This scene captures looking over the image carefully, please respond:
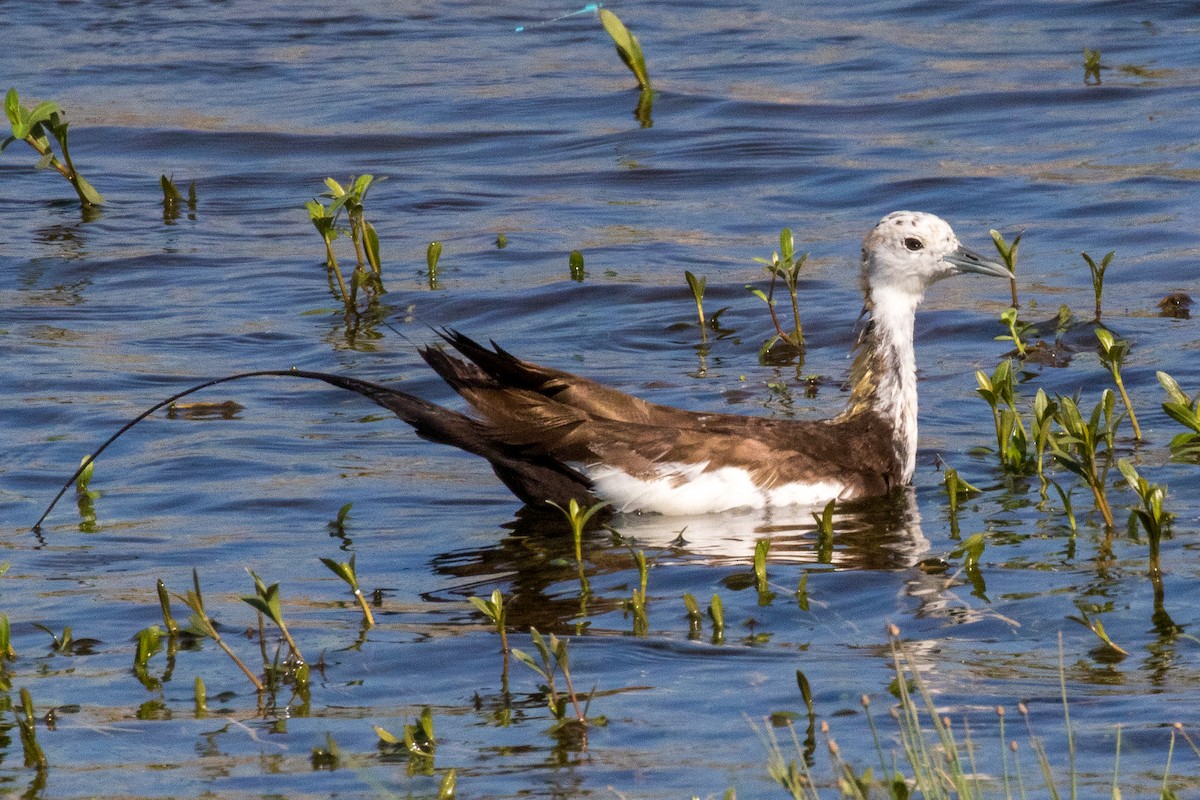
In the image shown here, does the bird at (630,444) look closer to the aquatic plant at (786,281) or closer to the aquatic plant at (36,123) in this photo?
the aquatic plant at (786,281)

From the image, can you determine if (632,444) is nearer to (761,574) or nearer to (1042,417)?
(761,574)

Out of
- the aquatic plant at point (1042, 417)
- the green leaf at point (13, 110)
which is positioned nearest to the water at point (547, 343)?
the aquatic plant at point (1042, 417)

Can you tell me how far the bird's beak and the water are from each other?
2.22 ft

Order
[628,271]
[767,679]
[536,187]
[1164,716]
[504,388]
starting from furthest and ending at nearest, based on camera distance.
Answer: [536,187]
[628,271]
[504,388]
[767,679]
[1164,716]

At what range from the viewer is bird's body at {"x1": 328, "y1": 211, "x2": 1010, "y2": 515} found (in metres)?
6.93

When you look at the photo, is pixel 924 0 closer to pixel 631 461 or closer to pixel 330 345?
pixel 330 345

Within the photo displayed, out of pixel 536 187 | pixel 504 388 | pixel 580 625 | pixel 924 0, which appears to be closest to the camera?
pixel 580 625

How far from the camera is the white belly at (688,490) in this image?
23.3 ft

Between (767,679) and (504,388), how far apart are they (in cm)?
228

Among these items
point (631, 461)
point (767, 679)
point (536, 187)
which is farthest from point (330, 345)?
point (767, 679)

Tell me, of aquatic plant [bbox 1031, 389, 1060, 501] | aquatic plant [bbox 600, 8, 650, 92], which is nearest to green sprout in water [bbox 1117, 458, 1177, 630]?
aquatic plant [bbox 1031, 389, 1060, 501]

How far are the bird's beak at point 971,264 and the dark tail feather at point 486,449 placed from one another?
1.96 m

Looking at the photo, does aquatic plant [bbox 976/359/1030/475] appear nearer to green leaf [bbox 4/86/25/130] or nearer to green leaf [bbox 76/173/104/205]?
green leaf [bbox 4/86/25/130]

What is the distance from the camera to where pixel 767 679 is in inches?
198
